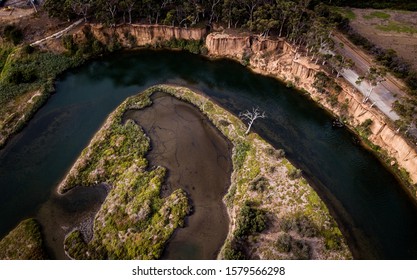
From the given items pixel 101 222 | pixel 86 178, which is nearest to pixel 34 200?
pixel 86 178

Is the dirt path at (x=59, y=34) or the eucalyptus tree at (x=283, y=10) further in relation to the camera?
the dirt path at (x=59, y=34)

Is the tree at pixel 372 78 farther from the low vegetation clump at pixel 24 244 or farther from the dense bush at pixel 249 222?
the low vegetation clump at pixel 24 244

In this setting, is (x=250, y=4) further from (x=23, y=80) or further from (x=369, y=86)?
(x=23, y=80)

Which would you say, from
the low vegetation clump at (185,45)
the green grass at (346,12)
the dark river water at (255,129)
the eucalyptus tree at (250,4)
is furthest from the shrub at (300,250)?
the green grass at (346,12)

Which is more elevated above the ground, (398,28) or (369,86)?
(398,28)

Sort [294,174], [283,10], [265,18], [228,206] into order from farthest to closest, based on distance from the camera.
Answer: [265,18]
[283,10]
[294,174]
[228,206]

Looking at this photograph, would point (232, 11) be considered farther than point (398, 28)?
No

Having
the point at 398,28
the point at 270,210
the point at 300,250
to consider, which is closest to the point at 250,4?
the point at 398,28
